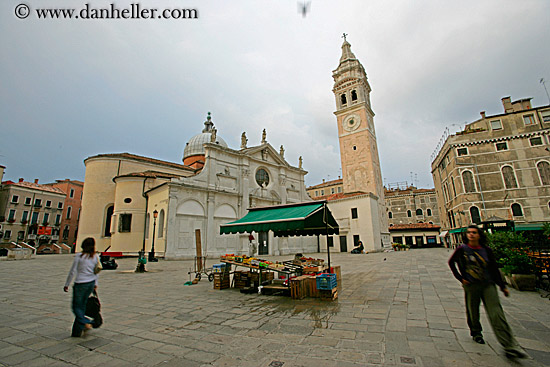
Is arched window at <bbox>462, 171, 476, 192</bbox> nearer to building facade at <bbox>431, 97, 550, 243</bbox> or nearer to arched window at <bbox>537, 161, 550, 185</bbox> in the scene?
building facade at <bbox>431, 97, 550, 243</bbox>

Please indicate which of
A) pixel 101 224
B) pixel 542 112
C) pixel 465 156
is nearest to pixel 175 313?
pixel 101 224

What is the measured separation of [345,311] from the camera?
5.18 meters

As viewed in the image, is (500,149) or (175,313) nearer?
→ (175,313)

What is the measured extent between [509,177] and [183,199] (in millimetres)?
33780

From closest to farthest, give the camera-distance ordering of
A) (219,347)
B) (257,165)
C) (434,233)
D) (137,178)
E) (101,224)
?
(219,347) < (137,178) < (101,224) < (257,165) < (434,233)

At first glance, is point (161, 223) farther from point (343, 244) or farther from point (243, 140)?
point (343, 244)

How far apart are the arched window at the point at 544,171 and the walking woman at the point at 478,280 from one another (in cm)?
3290

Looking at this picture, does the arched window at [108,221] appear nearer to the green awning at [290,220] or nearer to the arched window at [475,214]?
the green awning at [290,220]

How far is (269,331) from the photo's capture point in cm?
412

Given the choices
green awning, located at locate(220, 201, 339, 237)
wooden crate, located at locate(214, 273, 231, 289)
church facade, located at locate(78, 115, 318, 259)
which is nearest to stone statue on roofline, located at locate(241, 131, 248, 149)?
church facade, located at locate(78, 115, 318, 259)

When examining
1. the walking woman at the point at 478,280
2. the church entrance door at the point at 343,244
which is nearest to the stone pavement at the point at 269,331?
the walking woman at the point at 478,280

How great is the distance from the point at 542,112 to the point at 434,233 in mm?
22856

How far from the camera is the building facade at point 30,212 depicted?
119 ft

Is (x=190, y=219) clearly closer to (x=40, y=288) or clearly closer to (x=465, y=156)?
(x=40, y=288)
